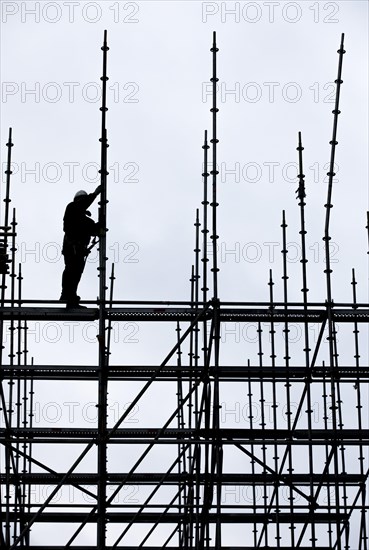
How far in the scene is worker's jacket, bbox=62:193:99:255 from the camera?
1877cm

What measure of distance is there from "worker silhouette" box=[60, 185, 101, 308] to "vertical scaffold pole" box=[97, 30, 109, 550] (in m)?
0.19

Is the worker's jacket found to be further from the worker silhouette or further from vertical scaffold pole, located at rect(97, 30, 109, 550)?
vertical scaffold pole, located at rect(97, 30, 109, 550)

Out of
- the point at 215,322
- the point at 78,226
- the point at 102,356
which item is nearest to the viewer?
the point at 102,356

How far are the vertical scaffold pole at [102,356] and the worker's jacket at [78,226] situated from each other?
242mm

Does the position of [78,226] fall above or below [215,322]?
above

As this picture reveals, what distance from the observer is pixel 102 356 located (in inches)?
709

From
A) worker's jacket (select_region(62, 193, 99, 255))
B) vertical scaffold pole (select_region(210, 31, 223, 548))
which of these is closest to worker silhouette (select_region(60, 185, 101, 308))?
worker's jacket (select_region(62, 193, 99, 255))

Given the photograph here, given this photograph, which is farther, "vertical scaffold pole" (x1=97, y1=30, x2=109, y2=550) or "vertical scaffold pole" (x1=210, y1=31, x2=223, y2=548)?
"vertical scaffold pole" (x1=210, y1=31, x2=223, y2=548)

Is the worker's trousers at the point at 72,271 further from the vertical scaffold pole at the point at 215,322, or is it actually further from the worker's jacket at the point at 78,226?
the vertical scaffold pole at the point at 215,322

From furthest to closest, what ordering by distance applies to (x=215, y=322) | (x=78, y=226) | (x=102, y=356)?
(x=78, y=226) < (x=215, y=322) < (x=102, y=356)

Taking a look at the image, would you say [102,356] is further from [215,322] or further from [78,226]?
[78,226]

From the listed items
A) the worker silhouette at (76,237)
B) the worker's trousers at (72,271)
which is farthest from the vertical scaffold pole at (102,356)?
the worker's trousers at (72,271)

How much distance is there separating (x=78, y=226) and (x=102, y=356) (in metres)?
1.78

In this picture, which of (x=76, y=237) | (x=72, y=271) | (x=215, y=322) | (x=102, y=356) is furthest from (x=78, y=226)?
(x=215, y=322)
